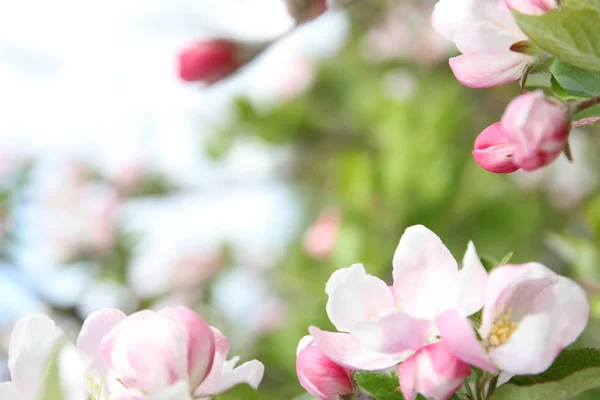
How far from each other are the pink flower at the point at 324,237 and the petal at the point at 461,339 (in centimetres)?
116

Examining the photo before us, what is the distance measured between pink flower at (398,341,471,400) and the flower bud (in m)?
0.37

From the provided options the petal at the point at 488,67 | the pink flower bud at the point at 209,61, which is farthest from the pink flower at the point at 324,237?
the petal at the point at 488,67

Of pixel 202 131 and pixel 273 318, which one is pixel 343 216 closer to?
pixel 273 318

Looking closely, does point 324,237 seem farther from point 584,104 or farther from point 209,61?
point 584,104

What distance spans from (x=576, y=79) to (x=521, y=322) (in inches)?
6.7

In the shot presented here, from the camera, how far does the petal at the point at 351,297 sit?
0.39m

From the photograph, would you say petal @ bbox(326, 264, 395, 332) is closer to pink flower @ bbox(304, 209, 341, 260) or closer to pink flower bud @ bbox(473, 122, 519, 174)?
pink flower bud @ bbox(473, 122, 519, 174)

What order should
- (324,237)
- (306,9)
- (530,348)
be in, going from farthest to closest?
(324,237) < (306,9) < (530,348)

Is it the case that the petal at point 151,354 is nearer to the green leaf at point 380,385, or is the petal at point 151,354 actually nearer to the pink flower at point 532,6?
the green leaf at point 380,385

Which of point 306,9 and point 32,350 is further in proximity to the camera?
point 306,9

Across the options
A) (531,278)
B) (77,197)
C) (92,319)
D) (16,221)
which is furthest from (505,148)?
(77,197)

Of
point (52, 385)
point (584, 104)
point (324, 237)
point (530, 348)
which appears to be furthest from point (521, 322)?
point (324, 237)

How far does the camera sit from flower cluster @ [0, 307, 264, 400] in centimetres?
36

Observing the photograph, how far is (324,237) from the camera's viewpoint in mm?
1623
